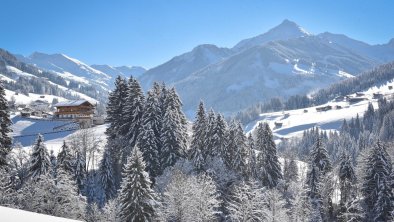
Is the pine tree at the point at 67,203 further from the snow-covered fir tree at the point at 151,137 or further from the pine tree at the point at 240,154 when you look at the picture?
the pine tree at the point at 240,154

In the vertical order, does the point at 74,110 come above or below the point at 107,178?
above

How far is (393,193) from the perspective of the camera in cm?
6719

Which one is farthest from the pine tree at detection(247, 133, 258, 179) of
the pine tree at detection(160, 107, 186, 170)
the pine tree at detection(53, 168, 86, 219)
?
the pine tree at detection(53, 168, 86, 219)

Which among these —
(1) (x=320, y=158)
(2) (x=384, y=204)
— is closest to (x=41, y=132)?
(1) (x=320, y=158)

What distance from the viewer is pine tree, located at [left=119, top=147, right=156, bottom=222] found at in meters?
48.2

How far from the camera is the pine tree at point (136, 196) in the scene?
48.2 meters

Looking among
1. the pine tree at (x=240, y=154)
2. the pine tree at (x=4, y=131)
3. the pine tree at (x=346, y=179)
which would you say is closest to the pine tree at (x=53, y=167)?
the pine tree at (x=4, y=131)

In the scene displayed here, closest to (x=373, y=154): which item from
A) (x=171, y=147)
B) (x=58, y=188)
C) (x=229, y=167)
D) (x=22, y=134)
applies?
(x=229, y=167)

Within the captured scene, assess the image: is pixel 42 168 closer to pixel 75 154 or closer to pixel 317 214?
pixel 75 154

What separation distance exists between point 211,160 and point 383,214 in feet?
101

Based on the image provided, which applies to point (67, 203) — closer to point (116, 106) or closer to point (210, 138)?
point (116, 106)

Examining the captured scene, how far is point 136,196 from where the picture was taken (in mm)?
48312

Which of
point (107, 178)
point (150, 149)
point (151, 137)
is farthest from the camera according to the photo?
point (151, 137)

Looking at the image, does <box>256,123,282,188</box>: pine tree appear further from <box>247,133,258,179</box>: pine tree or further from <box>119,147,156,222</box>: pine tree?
<box>119,147,156,222</box>: pine tree
